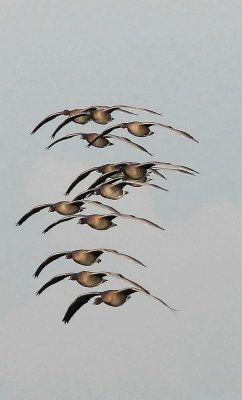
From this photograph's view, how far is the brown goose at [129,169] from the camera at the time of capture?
88750 millimetres

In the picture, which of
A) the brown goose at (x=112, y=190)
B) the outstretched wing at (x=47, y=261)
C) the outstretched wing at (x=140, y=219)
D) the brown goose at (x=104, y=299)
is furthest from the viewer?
the brown goose at (x=112, y=190)

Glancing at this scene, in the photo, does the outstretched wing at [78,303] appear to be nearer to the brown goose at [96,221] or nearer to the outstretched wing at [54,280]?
the outstretched wing at [54,280]

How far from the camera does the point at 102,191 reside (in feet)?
306

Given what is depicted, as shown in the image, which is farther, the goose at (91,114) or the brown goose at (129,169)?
the goose at (91,114)

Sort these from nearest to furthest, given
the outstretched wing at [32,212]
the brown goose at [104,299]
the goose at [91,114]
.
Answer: the brown goose at [104,299] → the outstretched wing at [32,212] → the goose at [91,114]

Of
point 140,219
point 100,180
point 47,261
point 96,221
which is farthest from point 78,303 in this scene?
point 100,180

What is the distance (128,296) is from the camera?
3297 inches

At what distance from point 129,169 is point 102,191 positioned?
2.27 metres

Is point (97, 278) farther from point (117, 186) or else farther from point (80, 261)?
point (117, 186)

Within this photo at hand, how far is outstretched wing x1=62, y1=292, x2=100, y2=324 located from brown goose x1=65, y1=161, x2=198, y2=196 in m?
9.13

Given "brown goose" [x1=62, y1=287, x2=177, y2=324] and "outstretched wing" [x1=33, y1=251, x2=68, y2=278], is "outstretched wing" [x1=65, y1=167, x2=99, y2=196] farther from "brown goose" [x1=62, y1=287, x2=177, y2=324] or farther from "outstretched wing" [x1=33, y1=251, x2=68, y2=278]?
"brown goose" [x1=62, y1=287, x2=177, y2=324]

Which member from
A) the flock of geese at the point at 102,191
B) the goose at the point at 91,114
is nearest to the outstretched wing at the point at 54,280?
the flock of geese at the point at 102,191

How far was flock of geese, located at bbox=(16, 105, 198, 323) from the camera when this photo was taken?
279 feet

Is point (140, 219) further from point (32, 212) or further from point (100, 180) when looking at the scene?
point (100, 180)
